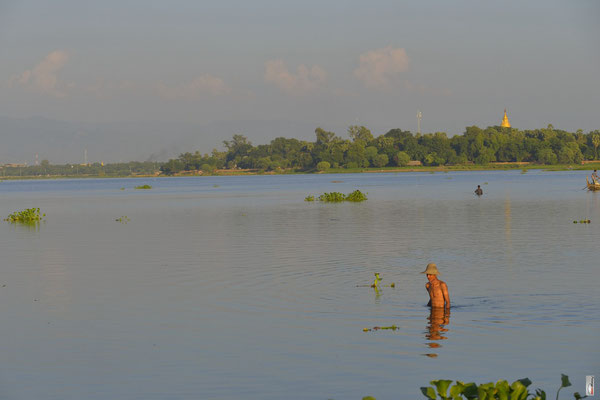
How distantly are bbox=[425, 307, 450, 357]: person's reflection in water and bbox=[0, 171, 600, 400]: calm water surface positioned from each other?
0.31 ft

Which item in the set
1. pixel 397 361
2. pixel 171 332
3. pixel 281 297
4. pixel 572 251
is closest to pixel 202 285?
pixel 281 297

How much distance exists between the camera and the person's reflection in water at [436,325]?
60.1 feet

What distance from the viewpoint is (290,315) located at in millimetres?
22047

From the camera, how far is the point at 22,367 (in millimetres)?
17297

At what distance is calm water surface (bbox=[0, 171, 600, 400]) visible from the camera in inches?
633

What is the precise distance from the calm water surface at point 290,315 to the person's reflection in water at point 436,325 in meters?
0.09

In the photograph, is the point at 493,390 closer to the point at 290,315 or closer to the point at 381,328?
the point at 381,328

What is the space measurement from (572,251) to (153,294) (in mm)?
18705

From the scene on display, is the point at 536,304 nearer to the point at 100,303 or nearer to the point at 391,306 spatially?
the point at 391,306

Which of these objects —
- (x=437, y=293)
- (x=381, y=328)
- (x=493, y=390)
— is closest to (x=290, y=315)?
(x=381, y=328)

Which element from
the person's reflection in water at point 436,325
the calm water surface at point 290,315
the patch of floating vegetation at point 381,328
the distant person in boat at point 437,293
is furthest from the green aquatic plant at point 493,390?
the distant person in boat at point 437,293

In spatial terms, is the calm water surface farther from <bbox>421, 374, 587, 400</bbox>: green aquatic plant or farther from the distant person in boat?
<bbox>421, 374, 587, 400</bbox>: green aquatic plant

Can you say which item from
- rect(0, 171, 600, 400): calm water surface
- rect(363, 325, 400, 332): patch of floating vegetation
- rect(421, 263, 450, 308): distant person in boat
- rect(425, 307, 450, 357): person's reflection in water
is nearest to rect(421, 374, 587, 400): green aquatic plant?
rect(0, 171, 600, 400): calm water surface

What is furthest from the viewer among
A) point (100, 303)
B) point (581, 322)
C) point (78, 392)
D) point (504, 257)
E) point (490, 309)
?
point (504, 257)
